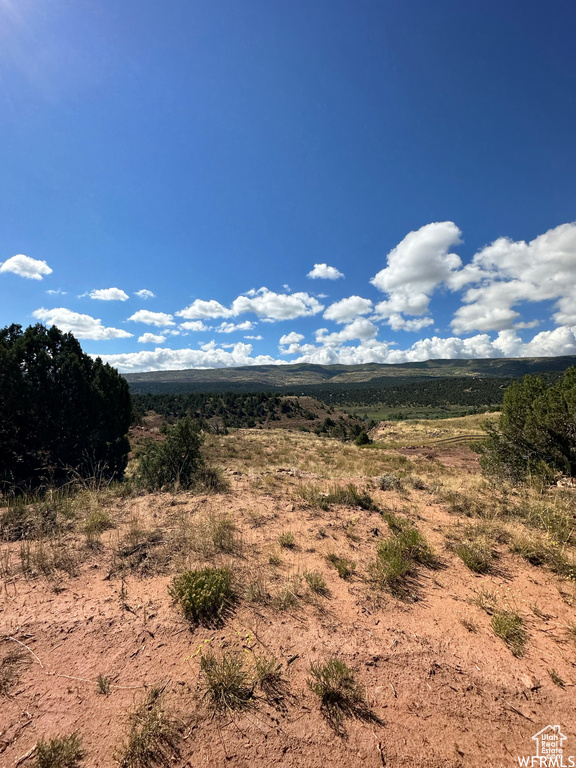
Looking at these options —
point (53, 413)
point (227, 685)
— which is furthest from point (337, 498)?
point (53, 413)

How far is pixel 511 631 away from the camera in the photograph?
3.76 meters

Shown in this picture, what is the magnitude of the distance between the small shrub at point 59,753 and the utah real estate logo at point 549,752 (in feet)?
11.9

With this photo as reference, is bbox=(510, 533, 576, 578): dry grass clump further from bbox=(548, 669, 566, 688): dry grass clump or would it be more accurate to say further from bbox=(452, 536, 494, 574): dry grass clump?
bbox=(548, 669, 566, 688): dry grass clump

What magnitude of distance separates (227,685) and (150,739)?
701 mm

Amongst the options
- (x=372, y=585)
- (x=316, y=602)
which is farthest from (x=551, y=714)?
(x=316, y=602)

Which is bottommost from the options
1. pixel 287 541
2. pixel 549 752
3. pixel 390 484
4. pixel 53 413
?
pixel 390 484

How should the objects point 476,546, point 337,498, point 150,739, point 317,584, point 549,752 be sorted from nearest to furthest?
point 150,739
point 549,752
point 317,584
point 476,546
point 337,498

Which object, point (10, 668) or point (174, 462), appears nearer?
point (10, 668)

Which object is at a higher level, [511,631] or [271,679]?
[271,679]

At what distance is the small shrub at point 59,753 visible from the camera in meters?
2.32

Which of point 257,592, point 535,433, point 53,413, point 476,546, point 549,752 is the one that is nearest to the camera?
point 549,752

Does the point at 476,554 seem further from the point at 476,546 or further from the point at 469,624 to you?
the point at 469,624

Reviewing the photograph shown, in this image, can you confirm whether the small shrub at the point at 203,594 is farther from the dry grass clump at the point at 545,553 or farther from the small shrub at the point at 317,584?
the dry grass clump at the point at 545,553

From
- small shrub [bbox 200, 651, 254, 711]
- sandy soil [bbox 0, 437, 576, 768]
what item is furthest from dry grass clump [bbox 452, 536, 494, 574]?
small shrub [bbox 200, 651, 254, 711]
